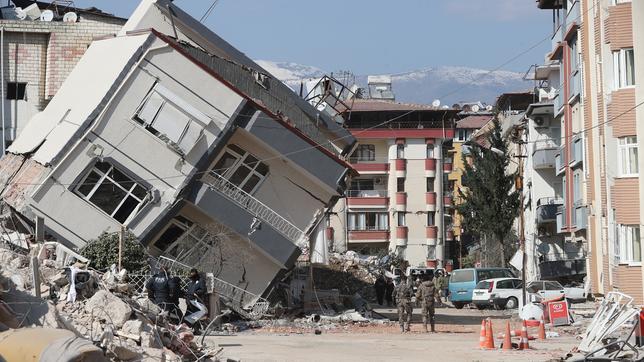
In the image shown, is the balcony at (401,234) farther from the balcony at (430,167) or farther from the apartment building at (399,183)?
the balcony at (430,167)

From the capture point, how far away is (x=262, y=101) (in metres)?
36.7

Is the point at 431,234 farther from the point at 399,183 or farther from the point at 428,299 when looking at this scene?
the point at 428,299

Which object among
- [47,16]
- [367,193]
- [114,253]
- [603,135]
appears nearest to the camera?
[114,253]

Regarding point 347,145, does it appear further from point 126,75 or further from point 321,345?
point 321,345

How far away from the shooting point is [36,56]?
50594 millimetres

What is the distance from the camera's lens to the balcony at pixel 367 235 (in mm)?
93625

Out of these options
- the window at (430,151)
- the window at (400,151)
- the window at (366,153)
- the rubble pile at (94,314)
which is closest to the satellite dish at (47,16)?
the rubble pile at (94,314)

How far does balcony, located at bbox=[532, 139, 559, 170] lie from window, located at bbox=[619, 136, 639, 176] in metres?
26.5

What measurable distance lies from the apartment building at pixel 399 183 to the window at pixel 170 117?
5817 cm

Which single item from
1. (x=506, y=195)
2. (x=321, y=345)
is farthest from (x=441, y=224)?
(x=321, y=345)

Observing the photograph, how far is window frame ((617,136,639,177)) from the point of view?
3775 cm

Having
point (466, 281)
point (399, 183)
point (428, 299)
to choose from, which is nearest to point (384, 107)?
point (399, 183)

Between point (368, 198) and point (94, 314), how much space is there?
74.1 meters

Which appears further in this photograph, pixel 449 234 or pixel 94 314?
pixel 449 234
